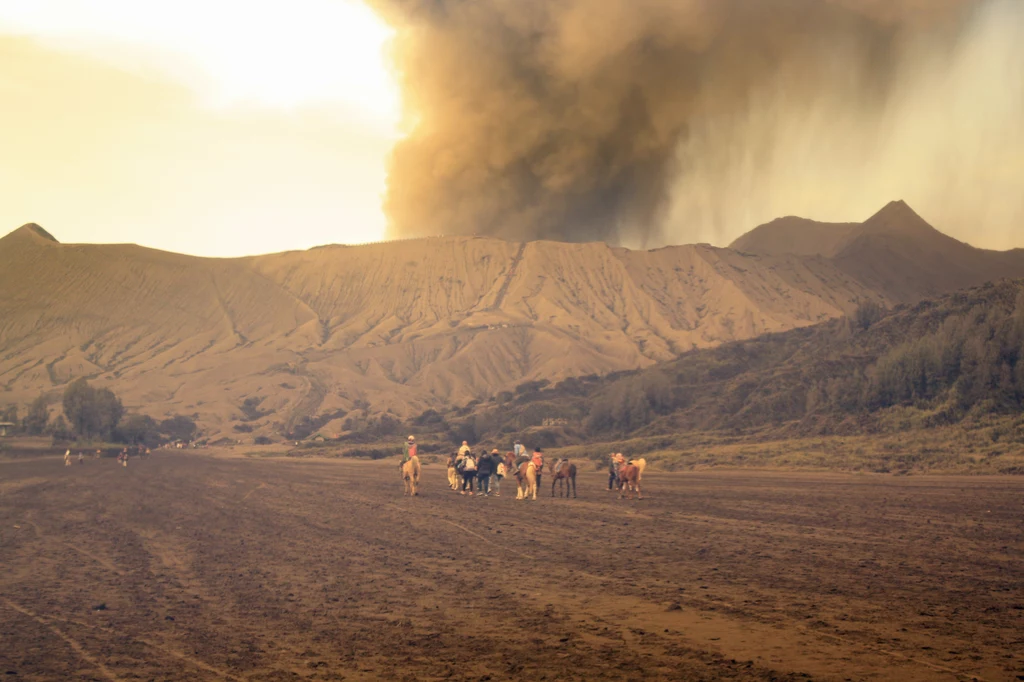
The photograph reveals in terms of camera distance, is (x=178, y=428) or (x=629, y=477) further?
(x=178, y=428)

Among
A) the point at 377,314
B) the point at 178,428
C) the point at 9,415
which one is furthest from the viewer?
the point at 377,314

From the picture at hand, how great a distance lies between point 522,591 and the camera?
1245cm

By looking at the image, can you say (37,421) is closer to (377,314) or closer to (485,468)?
(485,468)

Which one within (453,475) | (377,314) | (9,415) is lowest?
(453,475)

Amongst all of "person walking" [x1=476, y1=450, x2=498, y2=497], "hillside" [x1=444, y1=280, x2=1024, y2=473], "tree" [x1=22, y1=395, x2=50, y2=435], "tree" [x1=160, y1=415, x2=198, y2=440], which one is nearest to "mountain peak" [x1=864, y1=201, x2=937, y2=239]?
"hillside" [x1=444, y1=280, x2=1024, y2=473]

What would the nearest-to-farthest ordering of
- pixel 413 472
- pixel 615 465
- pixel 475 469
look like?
pixel 413 472 → pixel 475 469 → pixel 615 465

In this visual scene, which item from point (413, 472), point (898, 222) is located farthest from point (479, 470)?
point (898, 222)

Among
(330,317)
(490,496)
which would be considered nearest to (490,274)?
(330,317)

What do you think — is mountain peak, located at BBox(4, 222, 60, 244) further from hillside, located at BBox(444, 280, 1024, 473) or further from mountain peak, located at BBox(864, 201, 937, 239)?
mountain peak, located at BBox(864, 201, 937, 239)

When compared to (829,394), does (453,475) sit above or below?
below

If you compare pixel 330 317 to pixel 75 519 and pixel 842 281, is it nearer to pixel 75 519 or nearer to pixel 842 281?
pixel 842 281

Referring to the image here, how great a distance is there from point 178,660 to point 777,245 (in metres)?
180

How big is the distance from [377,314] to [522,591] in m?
129

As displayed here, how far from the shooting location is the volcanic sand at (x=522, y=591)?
28.7 feet
